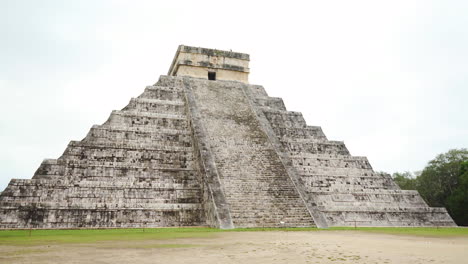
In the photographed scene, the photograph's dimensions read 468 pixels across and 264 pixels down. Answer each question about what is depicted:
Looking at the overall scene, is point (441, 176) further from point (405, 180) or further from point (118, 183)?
point (118, 183)

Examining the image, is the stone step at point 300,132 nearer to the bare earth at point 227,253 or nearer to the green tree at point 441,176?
the bare earth at point 227,253

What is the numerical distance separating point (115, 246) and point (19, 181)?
7.08m

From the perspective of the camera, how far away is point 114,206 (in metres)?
12.4

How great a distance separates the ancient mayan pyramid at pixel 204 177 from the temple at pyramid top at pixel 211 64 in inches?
103

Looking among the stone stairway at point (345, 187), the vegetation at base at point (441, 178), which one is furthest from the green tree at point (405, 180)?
the stone stairway at point (345, 187)

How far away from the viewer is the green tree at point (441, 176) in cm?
2761

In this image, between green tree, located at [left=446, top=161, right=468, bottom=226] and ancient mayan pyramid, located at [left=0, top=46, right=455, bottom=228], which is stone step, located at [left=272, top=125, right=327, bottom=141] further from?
green tree, located at [left=446, top=161, right=468, bottom=226]

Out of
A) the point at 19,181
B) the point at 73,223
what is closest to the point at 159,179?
the point at 73,223

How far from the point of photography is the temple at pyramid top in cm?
2183

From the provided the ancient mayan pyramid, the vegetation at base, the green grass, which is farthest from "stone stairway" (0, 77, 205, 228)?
the vegetation at base

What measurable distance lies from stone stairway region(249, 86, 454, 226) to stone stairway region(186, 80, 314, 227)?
1162 mm

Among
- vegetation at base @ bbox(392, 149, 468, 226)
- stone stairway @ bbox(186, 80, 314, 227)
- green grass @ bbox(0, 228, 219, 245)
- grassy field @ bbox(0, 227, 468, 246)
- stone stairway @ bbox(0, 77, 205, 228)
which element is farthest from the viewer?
vegetation at base @ bbox(392, 149, 468, 226)

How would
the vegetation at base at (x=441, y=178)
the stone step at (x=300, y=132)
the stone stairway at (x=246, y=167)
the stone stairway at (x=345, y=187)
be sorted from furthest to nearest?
the vegetation at base at (x=441, y=178) < the stone step at (x=300, y=132) < the stone stairway at (x=345, y=187) < the stone stairway at (x=246, y=167)

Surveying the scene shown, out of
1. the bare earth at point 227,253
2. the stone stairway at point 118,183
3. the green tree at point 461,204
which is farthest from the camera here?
the green tree at point 461,204
